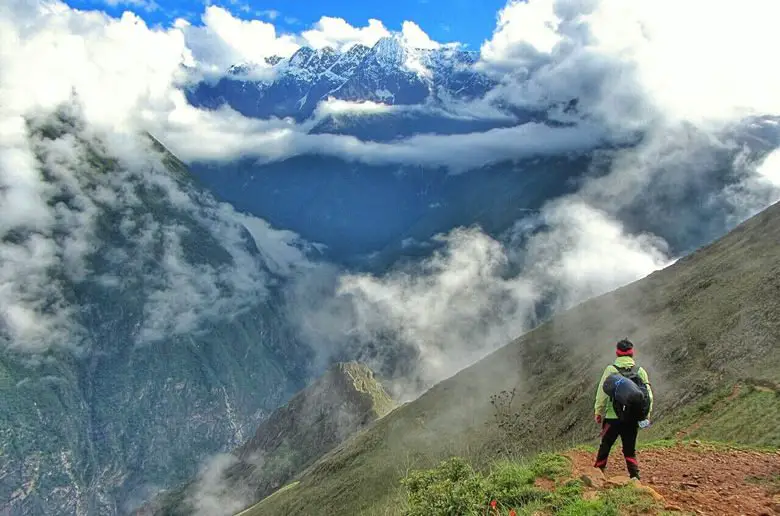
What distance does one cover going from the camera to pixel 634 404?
20.4 metres

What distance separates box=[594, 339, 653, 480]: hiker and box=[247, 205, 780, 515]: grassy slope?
1109 centimetres

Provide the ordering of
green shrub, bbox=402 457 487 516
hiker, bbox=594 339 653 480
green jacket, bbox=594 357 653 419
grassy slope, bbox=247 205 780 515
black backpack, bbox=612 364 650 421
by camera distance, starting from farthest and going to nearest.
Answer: grassy slope, bbox=247 205 780 515 < green jacket, bbox=594 357 653 419 < hiker, bbox=594 339 653 480 < green shrub, bbox=402 457 487 516 < black backpack, bbox=612 364 650 421

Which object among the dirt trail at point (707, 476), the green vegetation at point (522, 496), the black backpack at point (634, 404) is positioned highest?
the black backpack at point (634, 404)

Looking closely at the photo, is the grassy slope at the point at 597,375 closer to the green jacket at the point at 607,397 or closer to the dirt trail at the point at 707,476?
the dirt trail at the point at 707,476

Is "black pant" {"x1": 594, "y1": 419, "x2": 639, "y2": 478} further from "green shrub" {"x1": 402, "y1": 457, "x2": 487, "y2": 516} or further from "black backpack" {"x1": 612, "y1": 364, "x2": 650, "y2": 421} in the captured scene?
"green shrub" {"x1": 402, "y1": 457, "x2": 487, "y2": 516}

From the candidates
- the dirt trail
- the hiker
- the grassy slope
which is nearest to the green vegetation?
the dirt trail

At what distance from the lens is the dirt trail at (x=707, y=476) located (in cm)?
1852

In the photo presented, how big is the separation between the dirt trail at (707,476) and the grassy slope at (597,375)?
876 centimetres

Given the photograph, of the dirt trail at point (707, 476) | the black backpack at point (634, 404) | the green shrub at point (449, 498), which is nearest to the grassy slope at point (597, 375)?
the green shrub at point (449, 498)

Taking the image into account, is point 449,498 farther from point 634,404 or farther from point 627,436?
point 634,404

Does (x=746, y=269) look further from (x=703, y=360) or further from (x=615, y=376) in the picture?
(x=615, y=376)

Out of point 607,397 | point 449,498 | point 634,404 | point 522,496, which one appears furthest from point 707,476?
point 449,498

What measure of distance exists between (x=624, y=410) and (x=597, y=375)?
9619 centimetres

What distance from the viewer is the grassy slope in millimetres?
67375
